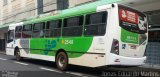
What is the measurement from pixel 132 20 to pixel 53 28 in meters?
4.94

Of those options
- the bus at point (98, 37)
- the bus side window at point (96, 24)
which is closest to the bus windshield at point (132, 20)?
the bus at point (98, 37)

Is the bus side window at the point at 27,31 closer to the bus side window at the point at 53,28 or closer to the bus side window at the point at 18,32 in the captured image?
the bus side window at the point at 18,32

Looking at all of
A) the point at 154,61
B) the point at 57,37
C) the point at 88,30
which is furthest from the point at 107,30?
the point at 154,61

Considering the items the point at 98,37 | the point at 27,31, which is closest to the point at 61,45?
the point at 98,37

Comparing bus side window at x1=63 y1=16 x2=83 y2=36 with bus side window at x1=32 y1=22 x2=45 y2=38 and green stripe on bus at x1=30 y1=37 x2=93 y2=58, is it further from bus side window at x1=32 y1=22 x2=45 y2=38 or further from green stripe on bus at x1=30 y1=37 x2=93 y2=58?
bus side window at x1=32 y1=22 x2=45 y2=38

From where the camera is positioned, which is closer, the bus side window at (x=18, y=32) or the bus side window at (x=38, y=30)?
the bus side window at (x=38, y=30)

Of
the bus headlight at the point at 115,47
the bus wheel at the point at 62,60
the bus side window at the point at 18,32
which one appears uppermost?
the bus side window at the point at 18,32

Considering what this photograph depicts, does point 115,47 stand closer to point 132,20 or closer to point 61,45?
point 132,20

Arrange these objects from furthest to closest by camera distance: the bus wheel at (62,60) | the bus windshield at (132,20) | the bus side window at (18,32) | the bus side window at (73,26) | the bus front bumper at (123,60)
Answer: the bus side window at (18,32), the bus wheel at (62,60), the bus side window at (73,26), the bus windshield at (132,20), the bus front bumper at (123,60)

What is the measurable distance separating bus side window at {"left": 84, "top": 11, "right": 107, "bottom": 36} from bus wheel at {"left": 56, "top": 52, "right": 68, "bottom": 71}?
2046mm

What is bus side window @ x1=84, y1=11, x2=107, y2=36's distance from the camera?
12.7 meters

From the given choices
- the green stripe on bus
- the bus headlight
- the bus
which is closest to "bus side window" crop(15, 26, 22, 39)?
the green stripe on bus

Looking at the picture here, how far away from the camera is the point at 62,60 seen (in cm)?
1560

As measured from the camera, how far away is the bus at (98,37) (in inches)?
484
